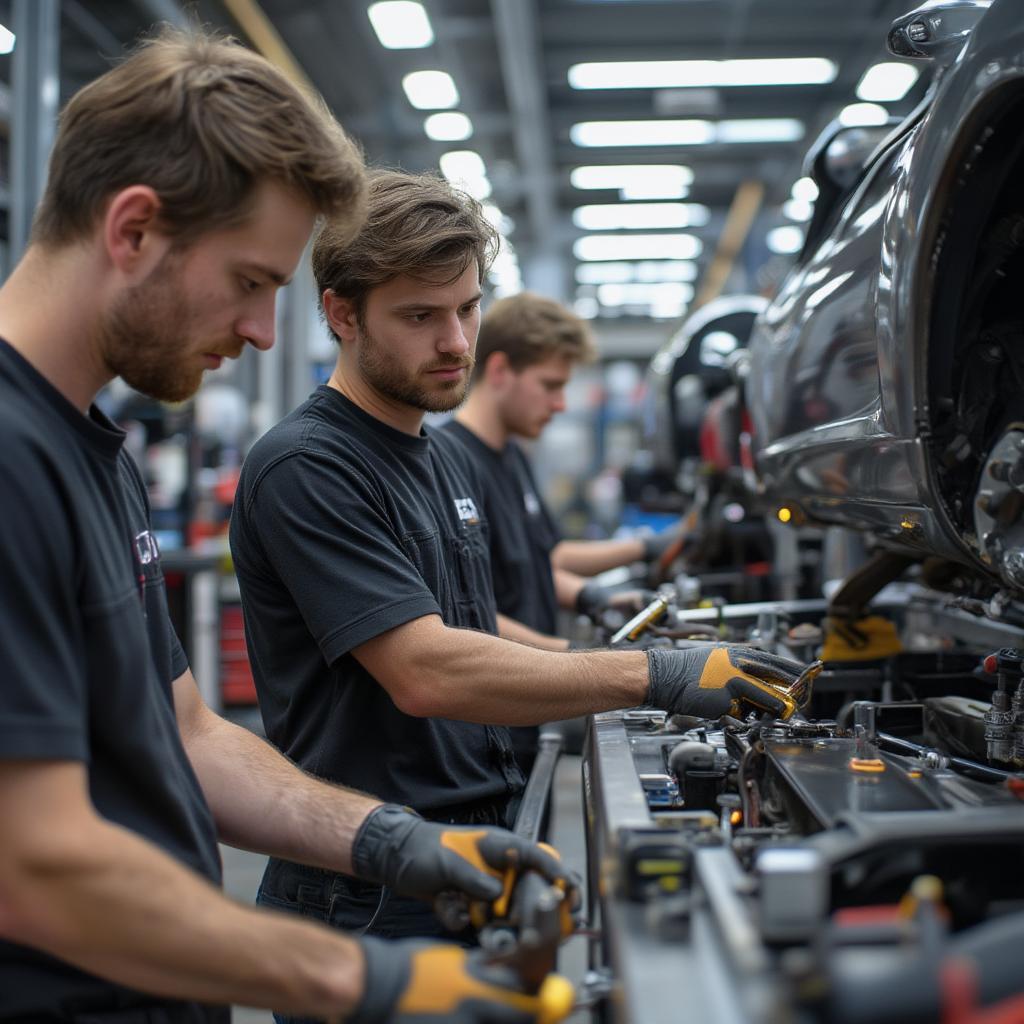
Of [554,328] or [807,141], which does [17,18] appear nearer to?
[554,328]

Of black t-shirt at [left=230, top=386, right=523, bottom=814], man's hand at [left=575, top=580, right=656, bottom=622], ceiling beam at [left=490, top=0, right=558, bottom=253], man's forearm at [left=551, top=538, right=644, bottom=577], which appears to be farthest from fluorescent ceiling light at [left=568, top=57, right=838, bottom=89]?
black t-shirt at [left=230, top=386, right=523, bottom=814]

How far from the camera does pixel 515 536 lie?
3.10 m

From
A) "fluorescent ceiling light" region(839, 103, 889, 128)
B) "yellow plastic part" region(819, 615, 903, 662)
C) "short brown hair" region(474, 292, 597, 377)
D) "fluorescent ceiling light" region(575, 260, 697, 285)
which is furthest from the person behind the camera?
"fluorescent ceiling light" region(575, 260, 697, 285)

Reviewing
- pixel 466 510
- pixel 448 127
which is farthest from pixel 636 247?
pixel 466 510

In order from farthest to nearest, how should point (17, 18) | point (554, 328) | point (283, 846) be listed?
point (17, 18) → point (554, 328) → point (283, 846)

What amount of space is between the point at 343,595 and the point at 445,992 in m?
0.73

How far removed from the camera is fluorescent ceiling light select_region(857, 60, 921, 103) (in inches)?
316

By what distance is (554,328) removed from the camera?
3.49m

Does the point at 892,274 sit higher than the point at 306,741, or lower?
higher

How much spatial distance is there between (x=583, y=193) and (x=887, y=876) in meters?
11.4

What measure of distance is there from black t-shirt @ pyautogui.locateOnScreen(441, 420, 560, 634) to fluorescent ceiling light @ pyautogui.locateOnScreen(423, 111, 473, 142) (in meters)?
6.34

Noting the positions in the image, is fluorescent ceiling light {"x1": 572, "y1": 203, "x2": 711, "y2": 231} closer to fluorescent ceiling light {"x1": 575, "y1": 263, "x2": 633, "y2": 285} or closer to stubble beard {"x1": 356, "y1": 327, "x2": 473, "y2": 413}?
fluorescent ceiling light {"x1": 575, "y1": 263, "x2": 633, "y2": 285}

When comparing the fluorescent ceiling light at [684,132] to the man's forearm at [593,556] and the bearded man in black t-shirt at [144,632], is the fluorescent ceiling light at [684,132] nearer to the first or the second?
the man's forearm at [593,556]

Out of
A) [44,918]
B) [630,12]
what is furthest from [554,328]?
[630,12]
